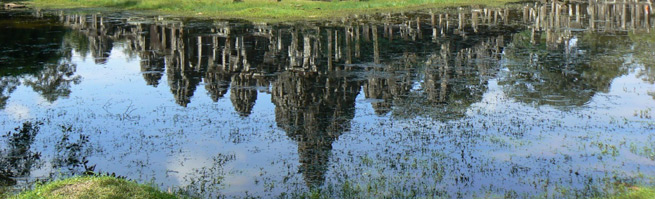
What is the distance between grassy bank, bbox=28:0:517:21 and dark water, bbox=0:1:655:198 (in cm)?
963

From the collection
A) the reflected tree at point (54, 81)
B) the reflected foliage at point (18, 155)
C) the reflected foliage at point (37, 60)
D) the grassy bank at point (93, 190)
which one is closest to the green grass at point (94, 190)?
the grassy bank at point (93, 190)

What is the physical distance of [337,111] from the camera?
19562 millimetres

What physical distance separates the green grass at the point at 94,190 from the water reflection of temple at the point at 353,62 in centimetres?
381

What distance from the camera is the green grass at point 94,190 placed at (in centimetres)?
990

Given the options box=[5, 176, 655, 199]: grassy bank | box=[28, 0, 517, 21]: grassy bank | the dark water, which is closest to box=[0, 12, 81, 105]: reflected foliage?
the dark water

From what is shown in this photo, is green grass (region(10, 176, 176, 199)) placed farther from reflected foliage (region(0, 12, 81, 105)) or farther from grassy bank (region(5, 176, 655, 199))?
reflected foliage (region(0, 12, 81, 105))

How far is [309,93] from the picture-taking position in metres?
21.8

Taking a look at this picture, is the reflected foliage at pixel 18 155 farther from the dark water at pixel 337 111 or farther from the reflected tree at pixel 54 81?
the reflected tree at pixel 54 81

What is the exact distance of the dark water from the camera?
1399 cm

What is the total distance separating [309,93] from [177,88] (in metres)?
4.27

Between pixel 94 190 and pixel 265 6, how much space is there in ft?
136

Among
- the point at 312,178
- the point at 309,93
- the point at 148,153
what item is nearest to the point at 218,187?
the point at 312,178

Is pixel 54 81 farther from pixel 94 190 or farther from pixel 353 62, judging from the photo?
pixel 94 190

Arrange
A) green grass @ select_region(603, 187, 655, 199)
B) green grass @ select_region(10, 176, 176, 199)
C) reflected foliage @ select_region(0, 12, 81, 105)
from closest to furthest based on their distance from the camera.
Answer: green grass @ select_region(10, 176, 176, 199), green grass @ select_region(603, 187, 655, 199), reflected foliage @ select_region(0, 12, 81, 105)
